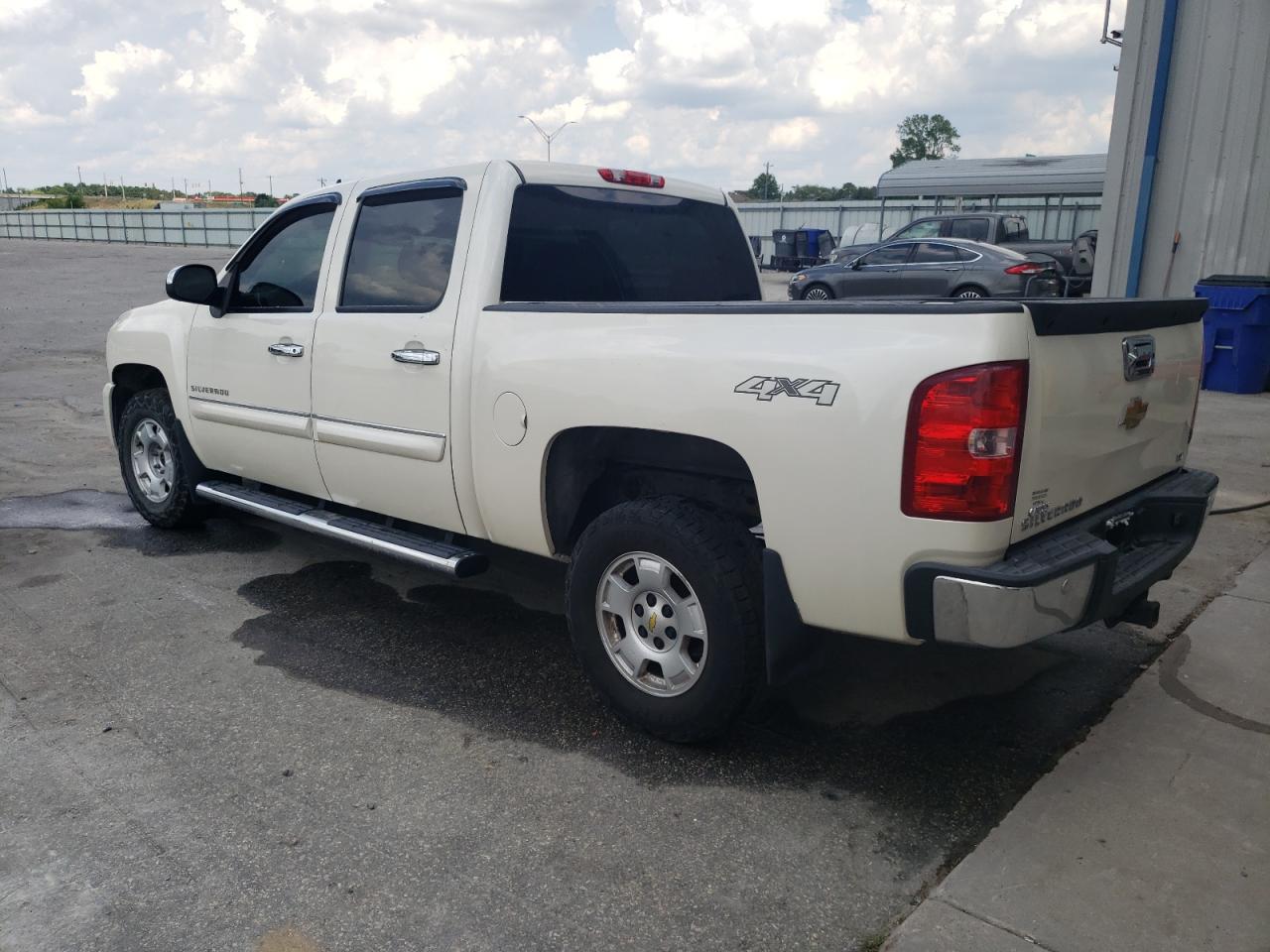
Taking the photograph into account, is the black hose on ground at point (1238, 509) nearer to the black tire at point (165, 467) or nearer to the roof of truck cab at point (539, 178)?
the roof of truck cab at point (539, 178)

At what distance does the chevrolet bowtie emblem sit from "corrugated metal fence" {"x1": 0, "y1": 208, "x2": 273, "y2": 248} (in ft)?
153

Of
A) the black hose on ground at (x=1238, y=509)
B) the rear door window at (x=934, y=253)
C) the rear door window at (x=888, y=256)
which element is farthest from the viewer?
the rear door window at (x=888, y=256)

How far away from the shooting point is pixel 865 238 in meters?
31.0

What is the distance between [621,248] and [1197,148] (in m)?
9.92

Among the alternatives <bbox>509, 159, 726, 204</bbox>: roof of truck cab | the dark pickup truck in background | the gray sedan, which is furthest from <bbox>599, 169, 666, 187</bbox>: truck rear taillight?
the dark pickup truck in background

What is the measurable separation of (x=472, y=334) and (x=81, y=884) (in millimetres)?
2137

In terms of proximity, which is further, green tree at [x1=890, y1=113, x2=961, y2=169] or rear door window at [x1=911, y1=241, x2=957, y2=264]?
green tree at [x1=890, y1=113, x2=961, y2=169]

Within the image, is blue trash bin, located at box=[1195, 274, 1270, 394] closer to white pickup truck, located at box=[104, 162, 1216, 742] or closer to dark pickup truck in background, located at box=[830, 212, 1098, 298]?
white pickup truck, located at box=[104, 162, 1216, 742]

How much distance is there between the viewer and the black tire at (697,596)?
3180mm

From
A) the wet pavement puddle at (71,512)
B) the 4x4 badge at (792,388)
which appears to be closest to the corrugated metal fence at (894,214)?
the wet pavement puddle at (71,512)

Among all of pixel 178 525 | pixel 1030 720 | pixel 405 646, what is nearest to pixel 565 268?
pixel 405 646

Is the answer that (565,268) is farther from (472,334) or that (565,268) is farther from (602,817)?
(602,817)

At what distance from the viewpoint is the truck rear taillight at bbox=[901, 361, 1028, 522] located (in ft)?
8.65

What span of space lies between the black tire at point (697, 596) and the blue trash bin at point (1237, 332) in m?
9.85
